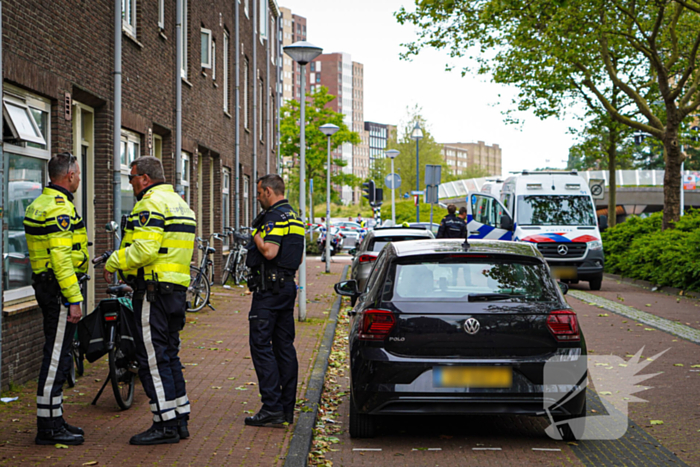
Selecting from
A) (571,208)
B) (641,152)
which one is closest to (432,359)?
(571,208)

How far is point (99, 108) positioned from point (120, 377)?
200 inches

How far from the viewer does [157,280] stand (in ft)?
18.4

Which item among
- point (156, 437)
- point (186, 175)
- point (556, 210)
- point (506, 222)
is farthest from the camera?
point (506, 222)

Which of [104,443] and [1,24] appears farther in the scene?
[1,24]

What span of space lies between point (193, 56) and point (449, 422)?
12.5 metres

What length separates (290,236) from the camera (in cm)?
636

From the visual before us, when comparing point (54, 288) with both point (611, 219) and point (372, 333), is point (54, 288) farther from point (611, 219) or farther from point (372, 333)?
point (611, 219)

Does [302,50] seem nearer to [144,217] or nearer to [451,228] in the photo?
[451,228]

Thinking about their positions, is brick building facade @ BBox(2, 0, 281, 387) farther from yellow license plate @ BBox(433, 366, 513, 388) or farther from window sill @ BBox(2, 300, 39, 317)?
yellow license plate @ BBox(433, 366, 513, 388)

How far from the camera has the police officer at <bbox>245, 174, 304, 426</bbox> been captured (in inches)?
247

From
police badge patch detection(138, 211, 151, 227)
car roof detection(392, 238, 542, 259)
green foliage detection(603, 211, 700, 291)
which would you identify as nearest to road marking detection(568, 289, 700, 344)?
green foliage detection(603, 211, 700, 291)

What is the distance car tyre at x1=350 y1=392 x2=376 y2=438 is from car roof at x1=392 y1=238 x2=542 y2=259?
1.21m

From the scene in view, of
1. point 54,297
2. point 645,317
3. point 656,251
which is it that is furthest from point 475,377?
point 656,251

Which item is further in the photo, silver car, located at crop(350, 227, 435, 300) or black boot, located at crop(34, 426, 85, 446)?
silver car, located at crop(350, 227, 435, 300)
